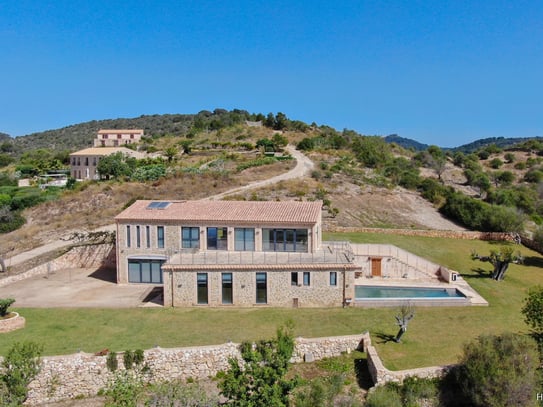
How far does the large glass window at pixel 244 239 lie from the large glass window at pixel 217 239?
0.70 meters

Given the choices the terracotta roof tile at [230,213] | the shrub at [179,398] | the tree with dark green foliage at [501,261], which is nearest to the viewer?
the shrub at [179,398]

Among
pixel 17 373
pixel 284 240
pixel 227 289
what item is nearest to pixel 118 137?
pixel 284 240

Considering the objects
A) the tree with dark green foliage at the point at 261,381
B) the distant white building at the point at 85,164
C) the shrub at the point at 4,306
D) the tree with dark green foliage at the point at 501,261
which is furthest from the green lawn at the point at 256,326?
the distant white building at the point at 85,164

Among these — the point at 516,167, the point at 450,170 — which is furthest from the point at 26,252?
the point at 516,167

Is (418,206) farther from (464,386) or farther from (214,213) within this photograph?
A: (464,386)

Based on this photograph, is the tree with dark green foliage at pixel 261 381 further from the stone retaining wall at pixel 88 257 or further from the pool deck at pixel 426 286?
the stone retaining wall at pixel 88 257

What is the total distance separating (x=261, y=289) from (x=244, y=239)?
425 centimetres

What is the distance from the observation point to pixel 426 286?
30516mm

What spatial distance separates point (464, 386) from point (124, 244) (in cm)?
2174

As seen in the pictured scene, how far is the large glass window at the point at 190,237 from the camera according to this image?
30.1 meters

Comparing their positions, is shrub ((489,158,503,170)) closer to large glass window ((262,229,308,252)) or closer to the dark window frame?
large glass window ((262,229,308,252))

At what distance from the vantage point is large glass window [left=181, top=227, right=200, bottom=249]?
30.1m

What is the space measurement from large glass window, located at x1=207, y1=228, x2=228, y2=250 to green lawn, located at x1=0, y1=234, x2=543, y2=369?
4.93m

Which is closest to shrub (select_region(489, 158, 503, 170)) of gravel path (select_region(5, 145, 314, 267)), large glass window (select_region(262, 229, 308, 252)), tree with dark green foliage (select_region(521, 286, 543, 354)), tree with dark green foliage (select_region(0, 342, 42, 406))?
gravel path (select_region(5, 145, 314, 267))
